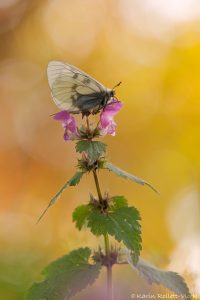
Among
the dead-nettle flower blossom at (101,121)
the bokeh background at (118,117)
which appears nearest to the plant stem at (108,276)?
the dead-nettle flower blossom at (101,121)

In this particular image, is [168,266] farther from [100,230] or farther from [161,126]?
[161,126]

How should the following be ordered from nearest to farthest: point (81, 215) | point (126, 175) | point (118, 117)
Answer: point (126, 175)
point (81, 215)
point (118, 117)

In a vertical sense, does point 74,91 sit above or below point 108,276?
above

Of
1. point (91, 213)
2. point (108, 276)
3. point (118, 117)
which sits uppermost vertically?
point (118, 117)

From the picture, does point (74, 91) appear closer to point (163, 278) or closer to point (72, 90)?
point (72, 90)

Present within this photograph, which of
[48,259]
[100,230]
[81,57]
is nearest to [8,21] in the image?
[81,57]

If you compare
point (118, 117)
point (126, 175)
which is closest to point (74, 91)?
point (126, 175)

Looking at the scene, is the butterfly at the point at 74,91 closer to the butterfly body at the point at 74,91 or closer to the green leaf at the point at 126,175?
the butterfly body at the point at 74,91
